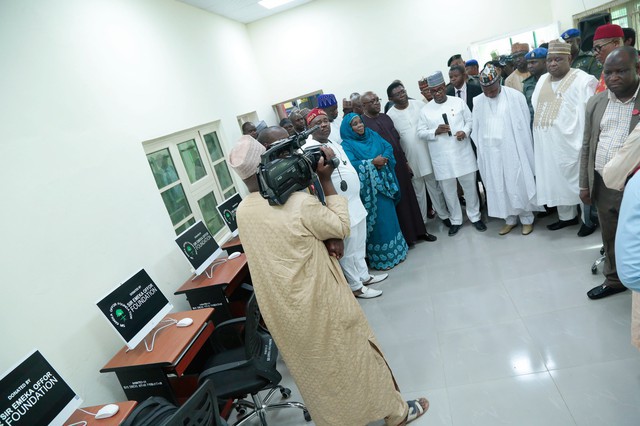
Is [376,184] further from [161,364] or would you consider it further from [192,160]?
[161,364]

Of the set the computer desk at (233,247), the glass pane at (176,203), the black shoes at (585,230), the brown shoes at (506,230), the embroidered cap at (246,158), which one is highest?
the embroidered cap at (246,158)

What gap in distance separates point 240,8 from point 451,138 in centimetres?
390

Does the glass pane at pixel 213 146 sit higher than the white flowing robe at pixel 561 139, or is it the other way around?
the glass pane at pixel 213 146

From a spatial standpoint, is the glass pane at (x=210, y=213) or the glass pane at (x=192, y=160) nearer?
the glass pane at (x=192, y=160)

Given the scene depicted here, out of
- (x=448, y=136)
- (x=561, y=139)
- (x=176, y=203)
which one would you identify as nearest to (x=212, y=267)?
(x=176, y=203)

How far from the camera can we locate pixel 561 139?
316cm

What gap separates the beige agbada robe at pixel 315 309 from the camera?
163 cm

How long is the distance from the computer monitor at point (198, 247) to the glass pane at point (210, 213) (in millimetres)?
986

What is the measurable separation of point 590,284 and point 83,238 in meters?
3.35

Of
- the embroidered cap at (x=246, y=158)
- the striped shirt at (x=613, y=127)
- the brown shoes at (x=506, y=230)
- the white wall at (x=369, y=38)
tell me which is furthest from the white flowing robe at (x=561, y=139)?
the white wall at (x=369, y=38)

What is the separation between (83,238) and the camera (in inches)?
97.3

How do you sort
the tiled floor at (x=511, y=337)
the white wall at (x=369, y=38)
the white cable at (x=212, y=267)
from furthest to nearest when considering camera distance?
the white wall at (x=369, y=38)
the white cable at (x=212, y=267)
the tiled floor at (x=511, y=337)

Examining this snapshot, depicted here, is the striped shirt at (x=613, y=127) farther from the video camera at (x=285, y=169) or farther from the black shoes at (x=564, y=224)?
the video camera at (x=285, y=169)

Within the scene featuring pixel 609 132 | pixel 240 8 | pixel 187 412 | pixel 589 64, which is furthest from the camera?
pixel 240 8
